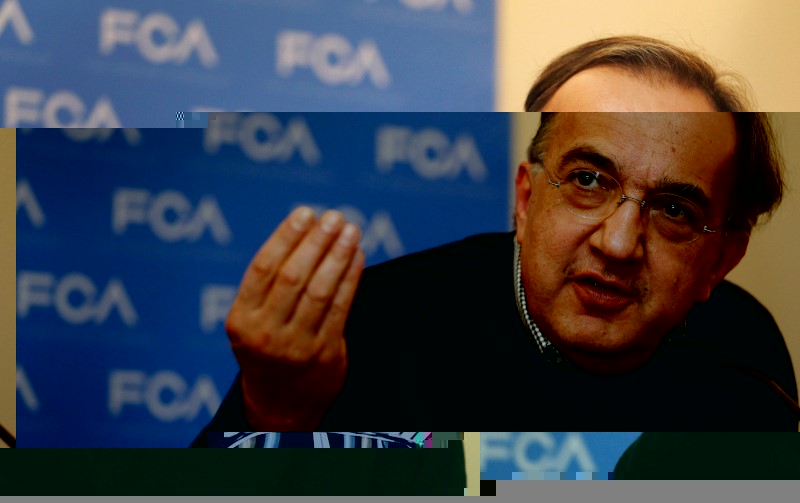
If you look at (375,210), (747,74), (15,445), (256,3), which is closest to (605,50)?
(747,74)

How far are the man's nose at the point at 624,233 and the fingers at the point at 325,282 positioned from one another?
890 millimetres

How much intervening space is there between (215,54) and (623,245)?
1.76 metres

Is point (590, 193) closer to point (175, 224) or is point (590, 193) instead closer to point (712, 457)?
point (712, 457)

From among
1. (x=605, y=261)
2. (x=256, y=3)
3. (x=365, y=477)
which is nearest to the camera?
(x=605, y=261)

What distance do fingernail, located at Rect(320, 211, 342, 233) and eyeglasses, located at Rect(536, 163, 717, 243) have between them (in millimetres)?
818

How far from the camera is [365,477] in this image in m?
3.73

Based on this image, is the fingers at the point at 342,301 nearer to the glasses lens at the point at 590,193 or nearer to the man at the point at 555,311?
the man at the point at 555,311

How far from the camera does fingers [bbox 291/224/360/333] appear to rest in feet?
11.6

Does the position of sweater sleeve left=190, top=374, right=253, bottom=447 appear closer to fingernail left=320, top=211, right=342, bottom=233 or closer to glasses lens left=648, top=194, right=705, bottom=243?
fingernail left=320, top=211, right=342, bottom=233

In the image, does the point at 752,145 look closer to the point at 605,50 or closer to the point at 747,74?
the point at 747,74

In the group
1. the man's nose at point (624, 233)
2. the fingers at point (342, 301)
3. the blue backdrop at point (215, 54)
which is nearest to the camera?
the man's nose at point (624, 233)

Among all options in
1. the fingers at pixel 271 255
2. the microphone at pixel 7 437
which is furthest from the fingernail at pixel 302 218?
the microphone at pixel 7 437

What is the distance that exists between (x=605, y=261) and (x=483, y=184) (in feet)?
1.68

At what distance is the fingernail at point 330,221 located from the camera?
3582 mm
